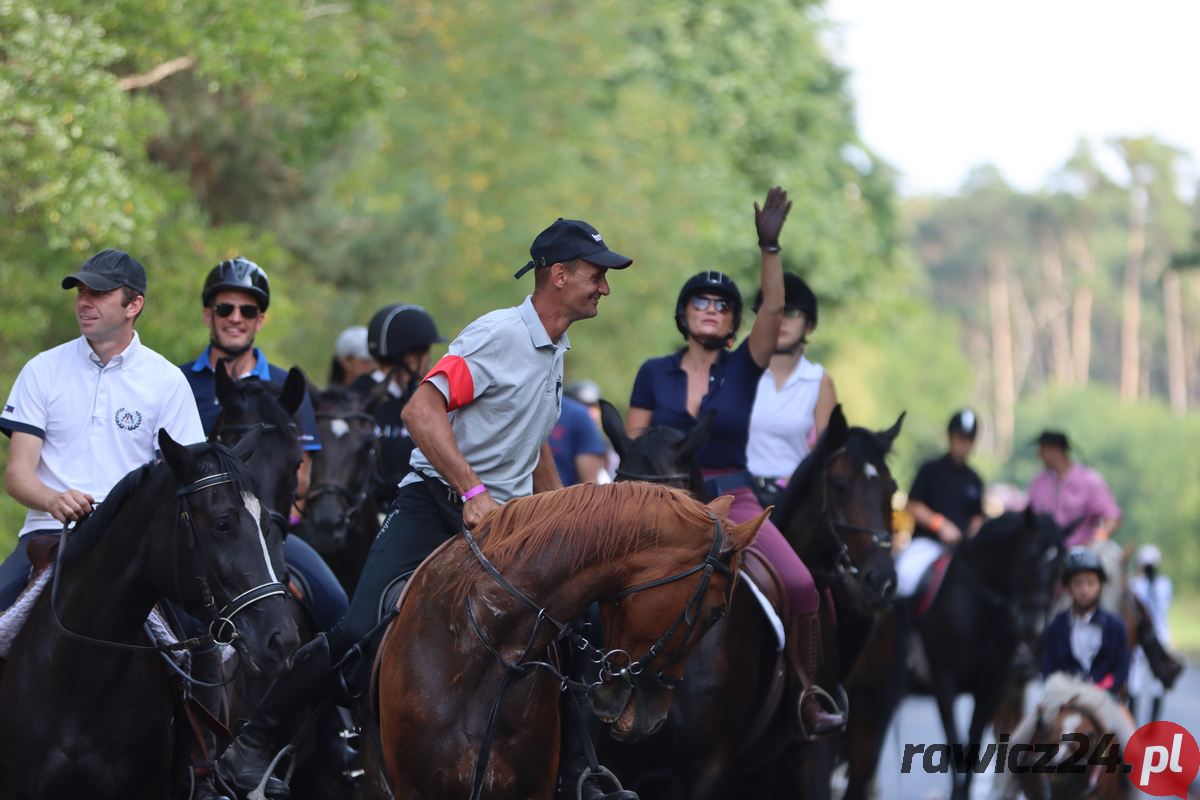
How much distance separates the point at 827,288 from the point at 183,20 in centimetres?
2496

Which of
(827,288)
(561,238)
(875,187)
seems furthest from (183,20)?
(875,187)

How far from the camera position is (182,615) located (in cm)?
852

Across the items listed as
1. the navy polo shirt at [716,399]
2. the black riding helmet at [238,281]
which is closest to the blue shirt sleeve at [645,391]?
the navy polo shirt at [716,399]

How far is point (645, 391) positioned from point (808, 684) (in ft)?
5.79

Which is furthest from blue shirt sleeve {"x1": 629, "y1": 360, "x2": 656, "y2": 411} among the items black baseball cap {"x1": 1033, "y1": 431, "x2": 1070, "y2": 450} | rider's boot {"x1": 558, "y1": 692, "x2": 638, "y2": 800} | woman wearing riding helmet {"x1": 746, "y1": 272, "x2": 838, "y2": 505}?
black baseball cap {"x1": 1033, "y1": 431, "x2": 1070, "y2": 450}

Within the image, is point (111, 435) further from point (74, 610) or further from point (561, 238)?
point (561, 238)

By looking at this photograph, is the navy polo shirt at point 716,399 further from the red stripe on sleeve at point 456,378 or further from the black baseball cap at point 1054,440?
the black baseball cap at point 1054,440

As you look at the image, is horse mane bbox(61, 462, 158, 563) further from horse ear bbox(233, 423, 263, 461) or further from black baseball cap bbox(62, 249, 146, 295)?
black baseball cap bbox(62, 249, 146, 295)

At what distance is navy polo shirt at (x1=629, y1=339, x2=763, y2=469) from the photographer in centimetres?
1002

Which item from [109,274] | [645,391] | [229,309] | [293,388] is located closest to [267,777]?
[109,274]

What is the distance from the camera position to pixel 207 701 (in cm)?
858

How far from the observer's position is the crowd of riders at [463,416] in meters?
7.53

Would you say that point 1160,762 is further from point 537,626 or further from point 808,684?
point 537,626

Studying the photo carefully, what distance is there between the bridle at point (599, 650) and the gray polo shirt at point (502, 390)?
0.47m
